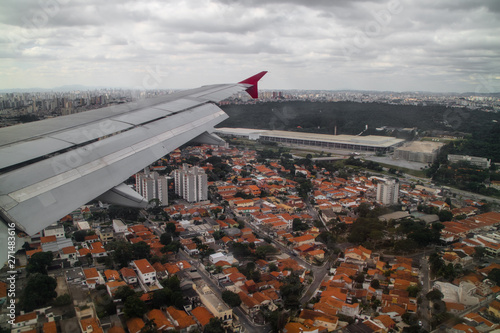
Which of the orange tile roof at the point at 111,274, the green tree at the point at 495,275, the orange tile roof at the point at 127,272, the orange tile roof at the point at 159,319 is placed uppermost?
the green tree at the point at 495,275

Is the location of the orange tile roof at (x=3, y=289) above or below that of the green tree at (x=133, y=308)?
above

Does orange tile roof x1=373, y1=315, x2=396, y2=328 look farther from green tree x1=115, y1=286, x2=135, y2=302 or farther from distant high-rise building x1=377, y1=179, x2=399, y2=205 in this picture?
distant high-rise building x1=377, y1=179, x2=399, y2=205

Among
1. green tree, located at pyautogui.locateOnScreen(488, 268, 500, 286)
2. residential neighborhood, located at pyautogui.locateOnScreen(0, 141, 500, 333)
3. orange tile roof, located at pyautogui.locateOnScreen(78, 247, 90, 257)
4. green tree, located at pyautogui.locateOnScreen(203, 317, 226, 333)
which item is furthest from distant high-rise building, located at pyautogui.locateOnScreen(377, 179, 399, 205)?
orange tile roof, located at pyautogui.locateOnScreen(78, 247, 90, 257)

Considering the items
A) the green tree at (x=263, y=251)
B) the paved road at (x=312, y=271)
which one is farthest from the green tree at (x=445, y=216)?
the green tree at (x=263, y=251)

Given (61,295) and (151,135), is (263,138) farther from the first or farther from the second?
(151,135)

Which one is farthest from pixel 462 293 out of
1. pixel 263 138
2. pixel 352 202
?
pixel 263 138

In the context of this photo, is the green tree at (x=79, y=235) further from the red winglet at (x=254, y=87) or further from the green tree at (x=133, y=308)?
the red winglet at (x=254, y=87)
